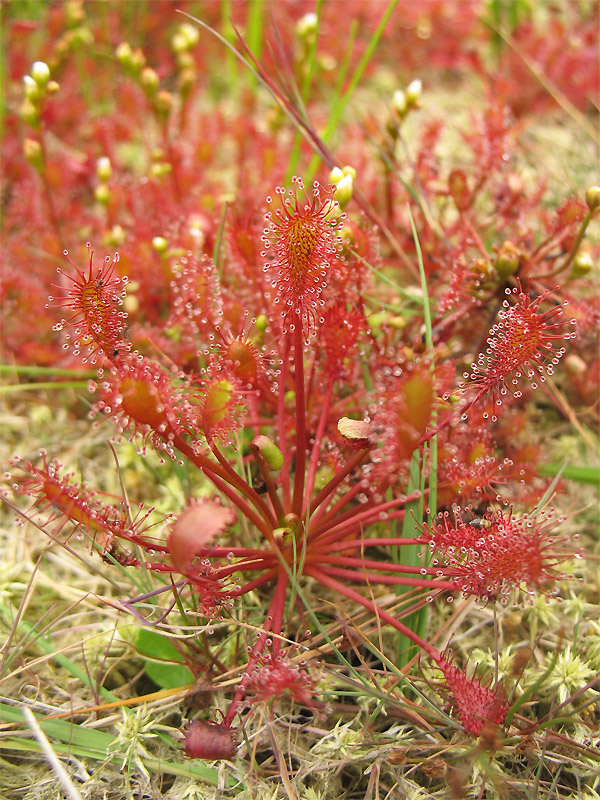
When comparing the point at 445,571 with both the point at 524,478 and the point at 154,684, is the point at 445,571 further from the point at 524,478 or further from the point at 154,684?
Answer: the point at 154,684

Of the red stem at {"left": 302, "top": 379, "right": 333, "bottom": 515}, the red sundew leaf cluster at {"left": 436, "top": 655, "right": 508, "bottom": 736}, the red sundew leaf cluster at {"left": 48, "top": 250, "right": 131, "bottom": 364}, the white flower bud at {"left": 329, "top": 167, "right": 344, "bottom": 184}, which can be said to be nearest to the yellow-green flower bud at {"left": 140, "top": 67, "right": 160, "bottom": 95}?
the white flower bud at {"left": 329, "top": 167, "right": 344, "bottom": 184}

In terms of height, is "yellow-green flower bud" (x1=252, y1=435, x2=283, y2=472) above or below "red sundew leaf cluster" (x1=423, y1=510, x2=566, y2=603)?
above

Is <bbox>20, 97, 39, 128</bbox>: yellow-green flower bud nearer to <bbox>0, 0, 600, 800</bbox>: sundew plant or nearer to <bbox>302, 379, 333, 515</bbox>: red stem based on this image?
<bbox>0, 0, 600, 800</bbox>: sundew plant

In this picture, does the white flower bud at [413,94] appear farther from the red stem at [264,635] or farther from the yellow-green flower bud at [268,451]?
the red stem at [264,635]

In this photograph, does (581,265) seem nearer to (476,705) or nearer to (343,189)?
(343,189)

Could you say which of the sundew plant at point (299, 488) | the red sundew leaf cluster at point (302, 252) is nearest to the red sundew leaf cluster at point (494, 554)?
the sundew plant at point (299, 488)

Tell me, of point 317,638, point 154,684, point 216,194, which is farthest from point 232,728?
point 216,194

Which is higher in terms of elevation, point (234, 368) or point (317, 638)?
point (234, 368)
